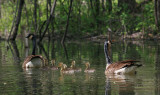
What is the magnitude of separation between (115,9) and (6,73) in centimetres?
3202

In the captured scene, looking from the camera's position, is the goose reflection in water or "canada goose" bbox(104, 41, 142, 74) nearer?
the goose reflection in water

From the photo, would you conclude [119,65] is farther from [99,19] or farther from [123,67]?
[99,19]

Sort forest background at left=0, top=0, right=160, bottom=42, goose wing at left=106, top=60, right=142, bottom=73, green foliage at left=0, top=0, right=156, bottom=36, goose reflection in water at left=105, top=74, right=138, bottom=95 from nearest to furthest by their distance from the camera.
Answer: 1. goose reflection in water at left=105, top=74, right=138, bottom=95
2. goose wing at left=106, top=60, right=142, bottom=73
3. forest background at left=0, top=0, right=160, bottom=42
4. green foliage at left=0, top=0, right=156, bottom=36

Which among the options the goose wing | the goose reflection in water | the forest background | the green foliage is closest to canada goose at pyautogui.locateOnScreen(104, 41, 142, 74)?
the goose wing

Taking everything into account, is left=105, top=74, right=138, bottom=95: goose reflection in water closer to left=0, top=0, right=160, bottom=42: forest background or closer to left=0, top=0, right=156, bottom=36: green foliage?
left=0, top=0, right=160, bottom=42: forest background

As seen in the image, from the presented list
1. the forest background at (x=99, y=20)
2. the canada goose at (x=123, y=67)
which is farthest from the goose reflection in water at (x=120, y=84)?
the forest background at (x=99, y=20)

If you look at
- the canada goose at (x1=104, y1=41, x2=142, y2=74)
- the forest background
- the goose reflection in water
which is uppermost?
the forest background

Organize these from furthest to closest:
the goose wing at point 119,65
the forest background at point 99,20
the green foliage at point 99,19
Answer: the green foliage at point 99,19, the forest background at point 99,20, the goose wing at point 119,65

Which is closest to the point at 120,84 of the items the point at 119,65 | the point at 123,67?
the point at 123,67

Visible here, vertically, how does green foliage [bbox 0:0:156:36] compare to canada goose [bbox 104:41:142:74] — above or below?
above

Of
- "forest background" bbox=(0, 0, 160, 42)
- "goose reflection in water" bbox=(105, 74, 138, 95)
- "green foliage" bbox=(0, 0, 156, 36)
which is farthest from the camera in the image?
"green foliage" bbox=(0, 0, 156, 36)

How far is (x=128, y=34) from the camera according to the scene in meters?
42.6

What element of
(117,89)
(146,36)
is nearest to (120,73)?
(117,89)

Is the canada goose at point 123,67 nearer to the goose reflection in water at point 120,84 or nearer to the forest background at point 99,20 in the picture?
the goose reflection in water at point 120,84
